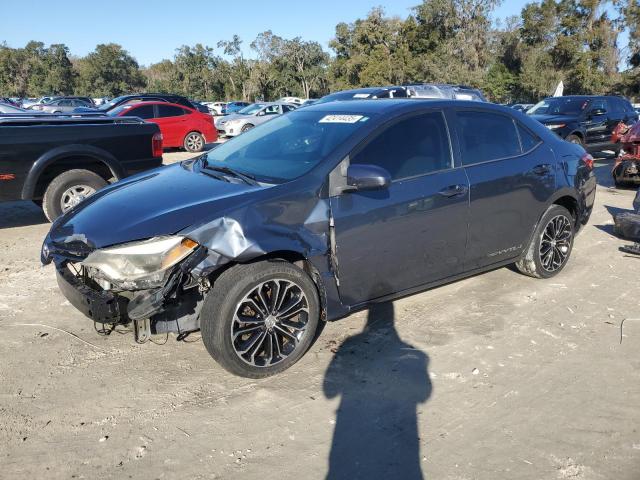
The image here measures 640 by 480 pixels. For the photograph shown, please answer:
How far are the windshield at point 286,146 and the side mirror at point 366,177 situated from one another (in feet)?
0.87

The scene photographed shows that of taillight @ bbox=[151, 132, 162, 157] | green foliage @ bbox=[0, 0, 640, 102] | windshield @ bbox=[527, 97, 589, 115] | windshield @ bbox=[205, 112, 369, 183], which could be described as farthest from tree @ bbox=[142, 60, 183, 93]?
windshield @ bbox=[205, 112, 369, 183]

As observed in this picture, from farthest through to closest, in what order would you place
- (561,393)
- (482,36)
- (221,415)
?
1. (482,36)
2. (561,393)
3. (221,415)

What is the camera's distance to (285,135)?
4.37 m

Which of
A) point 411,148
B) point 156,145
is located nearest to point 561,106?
point 156,145

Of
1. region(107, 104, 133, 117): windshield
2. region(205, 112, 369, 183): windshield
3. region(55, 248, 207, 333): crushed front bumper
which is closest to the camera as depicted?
region(55, 248, 207, 333): crushed front bumper

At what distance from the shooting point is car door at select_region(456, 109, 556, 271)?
4.35m

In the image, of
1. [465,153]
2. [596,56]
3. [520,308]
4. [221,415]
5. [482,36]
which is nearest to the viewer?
[221,415]

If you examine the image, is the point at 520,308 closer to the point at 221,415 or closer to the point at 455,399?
the point at 455,399

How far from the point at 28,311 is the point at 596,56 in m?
49.1

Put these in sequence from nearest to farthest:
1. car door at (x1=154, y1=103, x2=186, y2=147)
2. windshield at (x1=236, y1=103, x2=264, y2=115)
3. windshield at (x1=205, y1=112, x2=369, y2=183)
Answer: windshield at (x1=205, y1=112, x2=369, y2=183)
car door at (x1=154, y1=103, x2=186, y2=147)
windshield at (x1=236, y1=103, x2=264, y2=115)

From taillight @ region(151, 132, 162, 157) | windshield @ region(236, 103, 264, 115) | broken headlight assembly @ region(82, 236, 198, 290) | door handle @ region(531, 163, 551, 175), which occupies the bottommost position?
broken headlight assembly @ region(82, 236, 198, 290)

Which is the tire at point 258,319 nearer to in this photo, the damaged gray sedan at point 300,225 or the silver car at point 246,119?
the damaged gray sedan at point 300,225

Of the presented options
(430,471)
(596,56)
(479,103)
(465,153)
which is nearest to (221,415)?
(430,471)

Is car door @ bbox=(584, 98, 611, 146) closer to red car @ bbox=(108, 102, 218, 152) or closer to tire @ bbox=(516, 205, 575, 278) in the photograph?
tire @ bbox=(516, 205, 575, 278)
